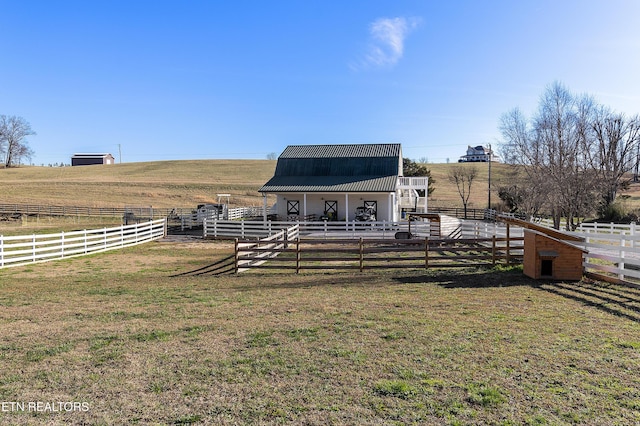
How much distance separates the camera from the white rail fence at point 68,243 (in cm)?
1538

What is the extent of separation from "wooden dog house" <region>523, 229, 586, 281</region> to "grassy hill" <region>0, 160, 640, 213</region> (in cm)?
4176

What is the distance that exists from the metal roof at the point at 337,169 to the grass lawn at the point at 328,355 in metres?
20.7

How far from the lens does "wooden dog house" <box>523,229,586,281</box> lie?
33.6ft

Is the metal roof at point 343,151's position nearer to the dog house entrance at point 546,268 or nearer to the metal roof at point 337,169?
the metal roof at point 337,169

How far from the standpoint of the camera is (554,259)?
10328mm

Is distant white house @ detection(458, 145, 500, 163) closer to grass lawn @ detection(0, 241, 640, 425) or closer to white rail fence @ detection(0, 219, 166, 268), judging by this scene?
white rail fence @ detection(0, 219, 166, 268)

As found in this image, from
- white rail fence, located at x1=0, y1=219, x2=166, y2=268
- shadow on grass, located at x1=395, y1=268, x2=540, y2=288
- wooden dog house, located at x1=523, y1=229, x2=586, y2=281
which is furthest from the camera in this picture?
white rail fence, located at x1=0, y1=219, x2=166, y2=268

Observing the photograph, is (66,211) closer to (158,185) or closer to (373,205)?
(158,185)

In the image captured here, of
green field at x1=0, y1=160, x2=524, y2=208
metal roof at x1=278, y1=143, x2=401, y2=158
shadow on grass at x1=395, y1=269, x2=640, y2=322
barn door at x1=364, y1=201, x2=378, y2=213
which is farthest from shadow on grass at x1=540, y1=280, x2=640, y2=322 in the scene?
green field at x1=0, y1=160, x2=524, y2=208

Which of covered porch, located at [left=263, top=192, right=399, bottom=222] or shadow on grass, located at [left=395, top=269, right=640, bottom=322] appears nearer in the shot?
shadow on grass, located at [left=395, top=269, right=640, bottom=322]

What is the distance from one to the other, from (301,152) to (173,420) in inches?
1274

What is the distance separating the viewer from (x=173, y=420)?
369 centimetres

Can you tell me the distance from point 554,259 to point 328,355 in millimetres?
7735

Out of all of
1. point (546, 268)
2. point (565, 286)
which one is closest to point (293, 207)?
point (546, 268)
